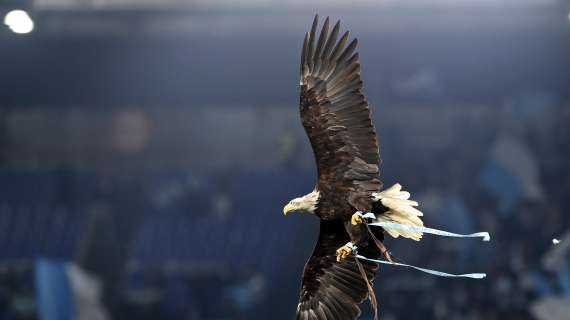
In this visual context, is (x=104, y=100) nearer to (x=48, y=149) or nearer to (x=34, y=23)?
(x=48, y=149)

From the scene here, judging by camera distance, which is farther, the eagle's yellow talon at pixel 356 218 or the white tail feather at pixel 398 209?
the white tail feather at pixel 398 209

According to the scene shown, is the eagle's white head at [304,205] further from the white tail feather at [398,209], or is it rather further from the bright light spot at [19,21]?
the bright light spot at [19,21]

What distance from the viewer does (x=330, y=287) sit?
9812 mm

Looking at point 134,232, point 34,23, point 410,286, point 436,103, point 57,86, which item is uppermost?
point 34,23

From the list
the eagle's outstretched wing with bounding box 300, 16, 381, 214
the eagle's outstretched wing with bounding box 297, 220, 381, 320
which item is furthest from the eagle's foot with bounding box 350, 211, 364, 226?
the eagle's outstretched wing with bounding box 297, 220, 381, 320

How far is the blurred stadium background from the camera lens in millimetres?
18812

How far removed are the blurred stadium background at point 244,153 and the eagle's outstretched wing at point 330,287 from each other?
349 inches

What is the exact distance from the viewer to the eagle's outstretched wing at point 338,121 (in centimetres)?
855

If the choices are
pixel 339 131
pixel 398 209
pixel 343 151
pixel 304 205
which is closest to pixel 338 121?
pixel 339 131

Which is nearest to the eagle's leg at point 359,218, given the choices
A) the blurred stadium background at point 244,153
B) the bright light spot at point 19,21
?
the blurred stadium background at point 244,153

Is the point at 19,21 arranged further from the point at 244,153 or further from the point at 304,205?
the point at 304,205

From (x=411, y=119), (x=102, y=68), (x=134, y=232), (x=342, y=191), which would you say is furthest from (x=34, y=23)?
(x=342, y=191)

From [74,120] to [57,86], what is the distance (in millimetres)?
792

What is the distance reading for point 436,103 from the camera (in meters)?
20.7
